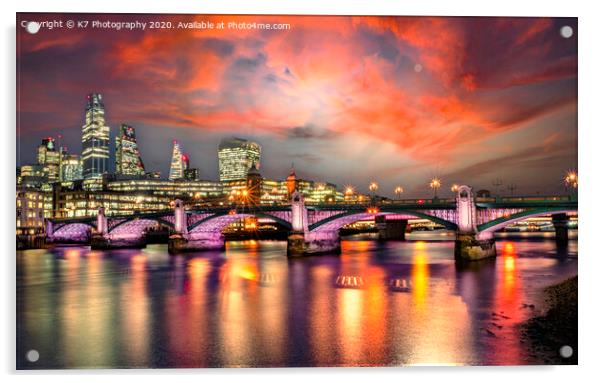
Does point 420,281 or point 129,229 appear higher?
point 129,229

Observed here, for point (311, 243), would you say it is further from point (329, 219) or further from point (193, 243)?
point (193, 243)

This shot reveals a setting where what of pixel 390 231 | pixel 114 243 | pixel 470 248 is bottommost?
pixel 390 231

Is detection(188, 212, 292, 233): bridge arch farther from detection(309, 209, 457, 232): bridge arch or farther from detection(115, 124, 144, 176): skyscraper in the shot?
detection(115, 124, 144, 176): skyscraper

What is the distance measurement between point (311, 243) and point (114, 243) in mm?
27690

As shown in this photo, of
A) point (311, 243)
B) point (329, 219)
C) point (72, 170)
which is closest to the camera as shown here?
point (329, 219)

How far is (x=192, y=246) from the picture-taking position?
4566 centimetres

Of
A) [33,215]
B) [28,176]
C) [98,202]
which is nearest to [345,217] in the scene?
[28,176]

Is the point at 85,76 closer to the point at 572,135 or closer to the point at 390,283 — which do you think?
the point at 572,135

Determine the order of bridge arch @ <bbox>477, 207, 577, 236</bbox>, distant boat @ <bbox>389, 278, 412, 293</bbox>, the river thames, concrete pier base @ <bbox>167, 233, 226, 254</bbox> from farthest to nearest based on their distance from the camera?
concrete pier base @ <bbox>167, 233, 226, 254</bbox>
bridge arch @ <bbox>477, 207, 577, 236</bbox>
distant boat @ <bbox>389, 278, 412, 293</bbox>
the river thames

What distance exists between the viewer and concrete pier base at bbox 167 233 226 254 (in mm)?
45000

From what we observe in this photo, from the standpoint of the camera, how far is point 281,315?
17.5 m

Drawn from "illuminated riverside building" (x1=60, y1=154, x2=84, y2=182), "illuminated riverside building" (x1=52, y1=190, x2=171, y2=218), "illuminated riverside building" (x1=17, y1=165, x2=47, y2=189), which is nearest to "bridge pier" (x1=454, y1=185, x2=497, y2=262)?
"illuminated riverside building" (x1=17, y1=165, x2=47, y2=189)

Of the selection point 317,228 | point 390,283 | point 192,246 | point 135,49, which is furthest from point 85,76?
point 192,246

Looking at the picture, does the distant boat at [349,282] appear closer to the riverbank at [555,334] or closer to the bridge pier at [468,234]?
the bridge pier at [468,234]
